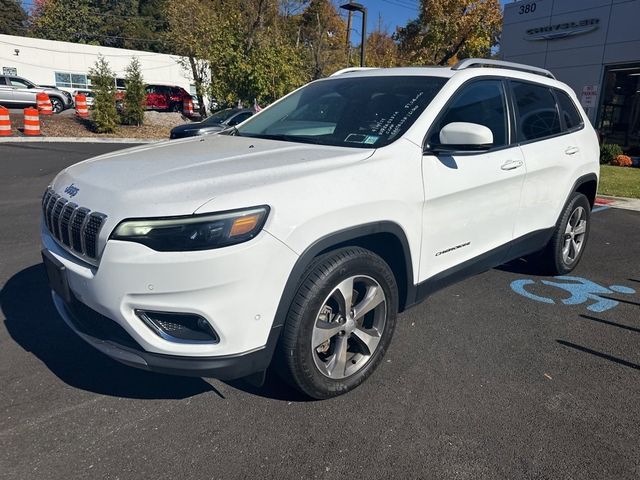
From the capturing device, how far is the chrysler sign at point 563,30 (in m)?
19.2

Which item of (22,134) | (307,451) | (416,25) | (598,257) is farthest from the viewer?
(416,25)

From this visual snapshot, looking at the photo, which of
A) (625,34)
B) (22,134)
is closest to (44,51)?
(22,134)

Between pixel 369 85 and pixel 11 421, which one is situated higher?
pixel 369 85

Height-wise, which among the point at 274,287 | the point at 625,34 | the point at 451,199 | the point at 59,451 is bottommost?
the point at 59,451

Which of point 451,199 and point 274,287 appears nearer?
point 274,287

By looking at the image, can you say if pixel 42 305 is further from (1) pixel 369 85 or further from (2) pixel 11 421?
(1) pixel 369 85

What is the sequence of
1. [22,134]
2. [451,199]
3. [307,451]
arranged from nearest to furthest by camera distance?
[307,451] < [451,199] < [22,134]

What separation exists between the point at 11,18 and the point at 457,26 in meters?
56.5

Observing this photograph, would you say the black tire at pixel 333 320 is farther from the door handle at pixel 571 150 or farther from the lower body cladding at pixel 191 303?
the door handle at pixel 571 150

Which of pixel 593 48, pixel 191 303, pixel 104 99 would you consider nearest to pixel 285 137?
pixel 191 303

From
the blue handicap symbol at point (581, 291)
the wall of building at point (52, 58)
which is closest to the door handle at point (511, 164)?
the blue handicap symbol at point (581, 291)

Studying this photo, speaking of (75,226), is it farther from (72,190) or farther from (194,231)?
(194,231)

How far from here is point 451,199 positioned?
308cm

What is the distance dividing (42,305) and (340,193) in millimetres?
2706
